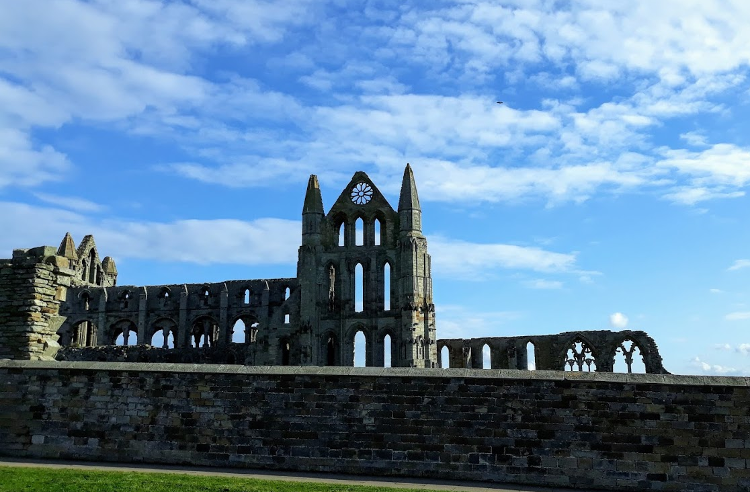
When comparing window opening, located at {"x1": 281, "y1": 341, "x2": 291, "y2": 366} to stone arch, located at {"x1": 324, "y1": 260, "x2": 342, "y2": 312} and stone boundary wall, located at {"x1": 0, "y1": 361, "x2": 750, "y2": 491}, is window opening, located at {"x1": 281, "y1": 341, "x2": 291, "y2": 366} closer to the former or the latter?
stone arch, located at {"x1": 324, "y1": 260, "x2": 342, "y2": 312}

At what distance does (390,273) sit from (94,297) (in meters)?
28.4

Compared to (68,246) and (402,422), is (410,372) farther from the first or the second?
(68,246)

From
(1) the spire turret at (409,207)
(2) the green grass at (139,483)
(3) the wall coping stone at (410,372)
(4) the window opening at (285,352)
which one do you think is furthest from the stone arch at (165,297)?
A: (2) the green grass at (139,483)

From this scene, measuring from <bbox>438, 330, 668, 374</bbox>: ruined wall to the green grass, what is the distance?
33.6 meters

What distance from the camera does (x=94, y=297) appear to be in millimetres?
63250

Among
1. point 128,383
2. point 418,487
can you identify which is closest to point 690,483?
point 418,487

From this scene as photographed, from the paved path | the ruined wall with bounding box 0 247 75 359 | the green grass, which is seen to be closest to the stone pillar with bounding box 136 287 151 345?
the ruined wall with bounding box 0 247 75 359

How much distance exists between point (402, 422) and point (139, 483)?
4950mm

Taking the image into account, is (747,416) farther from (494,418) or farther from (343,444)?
(343,444)

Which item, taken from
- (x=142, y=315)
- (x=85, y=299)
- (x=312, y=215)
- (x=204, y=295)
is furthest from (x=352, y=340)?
(x=85, y=299)

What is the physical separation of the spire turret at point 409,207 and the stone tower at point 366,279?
0.06 m

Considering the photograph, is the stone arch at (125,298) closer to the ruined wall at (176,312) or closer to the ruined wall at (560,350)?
the ruined wall at (176,312)

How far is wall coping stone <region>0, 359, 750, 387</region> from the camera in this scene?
47.0 feet

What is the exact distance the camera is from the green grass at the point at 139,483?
12.4 m
